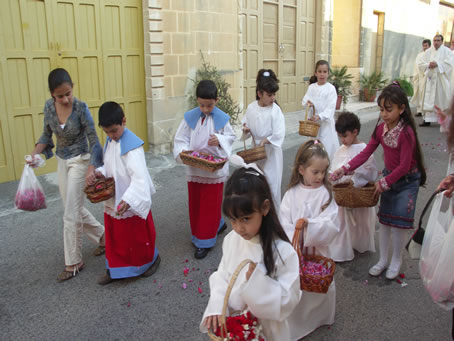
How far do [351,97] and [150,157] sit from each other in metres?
9.79

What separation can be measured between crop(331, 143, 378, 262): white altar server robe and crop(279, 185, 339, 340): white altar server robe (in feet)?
3.28

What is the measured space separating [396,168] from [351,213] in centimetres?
87

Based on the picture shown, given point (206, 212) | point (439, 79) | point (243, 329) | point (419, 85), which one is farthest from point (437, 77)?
point (243, 329)

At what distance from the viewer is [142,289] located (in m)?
3.81

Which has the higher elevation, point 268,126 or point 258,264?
point 268,126

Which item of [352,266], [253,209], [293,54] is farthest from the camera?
[293,54]

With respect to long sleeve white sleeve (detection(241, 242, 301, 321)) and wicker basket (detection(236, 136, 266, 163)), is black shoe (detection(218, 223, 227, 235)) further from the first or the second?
long sleeve white sleeve (detection(241, 242, 301, 321))

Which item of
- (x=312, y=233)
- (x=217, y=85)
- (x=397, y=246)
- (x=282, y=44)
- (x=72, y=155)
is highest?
(x=282, y=44)

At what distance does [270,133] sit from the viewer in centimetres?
506

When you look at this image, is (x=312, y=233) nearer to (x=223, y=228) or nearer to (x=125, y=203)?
(x=125, y=203)

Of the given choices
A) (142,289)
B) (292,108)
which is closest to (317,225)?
(142,289)

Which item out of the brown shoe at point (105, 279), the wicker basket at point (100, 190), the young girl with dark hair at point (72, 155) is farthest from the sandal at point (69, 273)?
the wicker basket at point (100, 190)

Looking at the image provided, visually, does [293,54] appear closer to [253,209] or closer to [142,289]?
[142,289]

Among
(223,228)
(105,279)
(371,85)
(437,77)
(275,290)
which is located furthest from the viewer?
(371,85)
